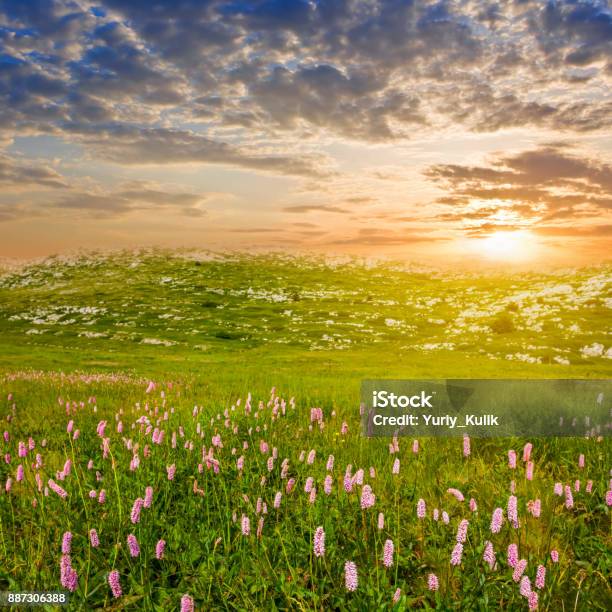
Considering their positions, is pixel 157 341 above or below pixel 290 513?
below

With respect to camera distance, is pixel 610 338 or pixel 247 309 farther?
pixel 247 309

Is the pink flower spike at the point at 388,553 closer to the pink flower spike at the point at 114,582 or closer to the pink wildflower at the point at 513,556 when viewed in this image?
the pink wildflower at the point at 513,556

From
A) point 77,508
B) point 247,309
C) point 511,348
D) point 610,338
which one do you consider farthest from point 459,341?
point 77,508

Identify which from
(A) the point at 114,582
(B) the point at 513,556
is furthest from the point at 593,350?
(A) the point at 114,582

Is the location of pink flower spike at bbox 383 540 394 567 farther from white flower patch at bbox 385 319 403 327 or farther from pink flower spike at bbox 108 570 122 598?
white flower patch at bbox 385 319 403 327

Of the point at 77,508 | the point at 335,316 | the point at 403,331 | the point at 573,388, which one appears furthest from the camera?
the point at 335,316

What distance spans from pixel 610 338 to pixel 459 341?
25.3 m

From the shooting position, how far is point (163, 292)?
16525 cm

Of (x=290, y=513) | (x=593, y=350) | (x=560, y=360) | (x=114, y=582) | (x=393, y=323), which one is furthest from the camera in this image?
(x=393, y=323)

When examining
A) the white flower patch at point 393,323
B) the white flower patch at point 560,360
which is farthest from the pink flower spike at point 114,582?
the white flower patch at point 393,323

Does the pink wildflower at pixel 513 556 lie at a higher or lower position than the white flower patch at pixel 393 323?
higher

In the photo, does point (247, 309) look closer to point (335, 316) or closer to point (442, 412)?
point (335, 316)

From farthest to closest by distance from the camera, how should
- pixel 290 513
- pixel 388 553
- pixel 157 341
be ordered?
1. pixel 157 341
2. pixel 290 513
3. pixel 388 553

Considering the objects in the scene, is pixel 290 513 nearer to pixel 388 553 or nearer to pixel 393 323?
pixel 388 553
